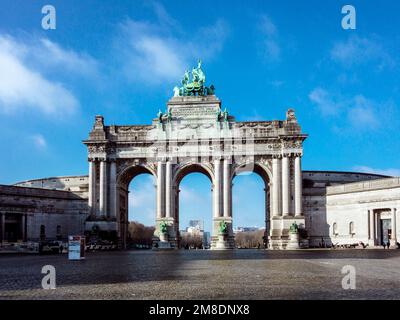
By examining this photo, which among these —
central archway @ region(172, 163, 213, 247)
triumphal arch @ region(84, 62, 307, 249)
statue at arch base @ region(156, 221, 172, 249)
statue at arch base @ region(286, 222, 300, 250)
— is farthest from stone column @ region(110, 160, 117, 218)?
statue at arch base @ region(286, 222, 300, 250)

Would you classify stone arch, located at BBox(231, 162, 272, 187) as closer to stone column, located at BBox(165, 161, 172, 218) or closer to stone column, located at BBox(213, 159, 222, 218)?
stone column, located at BBox(213, 159, 222, 218)

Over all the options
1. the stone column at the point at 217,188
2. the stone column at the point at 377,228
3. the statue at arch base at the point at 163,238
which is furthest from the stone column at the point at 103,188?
the stone column at the point at 377,228

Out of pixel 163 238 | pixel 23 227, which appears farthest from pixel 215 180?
pixel 23 227

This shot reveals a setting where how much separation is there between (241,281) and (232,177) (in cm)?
5452

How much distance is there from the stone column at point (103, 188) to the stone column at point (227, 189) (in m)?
16.0

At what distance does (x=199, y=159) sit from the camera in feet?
245

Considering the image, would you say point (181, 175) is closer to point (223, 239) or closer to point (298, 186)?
point (223, 239)

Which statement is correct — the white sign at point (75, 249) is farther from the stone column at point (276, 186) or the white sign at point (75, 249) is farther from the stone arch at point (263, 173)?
the stone column at point (276, 186)

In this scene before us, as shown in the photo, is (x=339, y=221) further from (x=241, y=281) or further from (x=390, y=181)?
(x=241, y=281)

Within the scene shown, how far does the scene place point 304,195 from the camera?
77250 mm

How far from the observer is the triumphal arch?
72.9 metres

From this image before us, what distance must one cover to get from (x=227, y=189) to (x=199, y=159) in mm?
5483

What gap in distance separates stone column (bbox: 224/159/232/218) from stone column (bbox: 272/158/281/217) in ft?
18.6
